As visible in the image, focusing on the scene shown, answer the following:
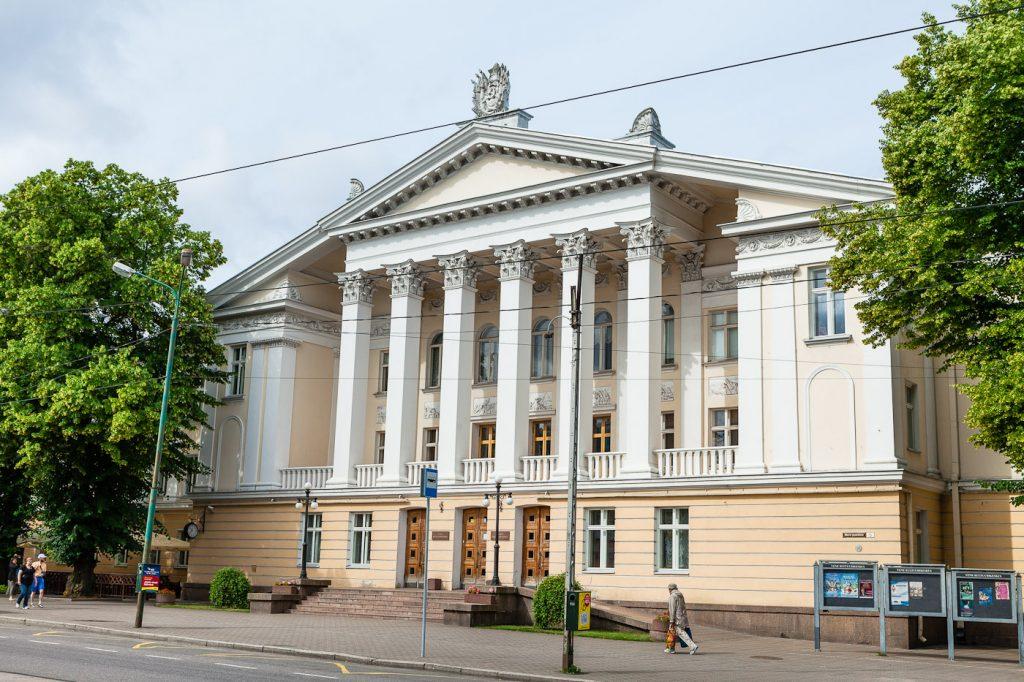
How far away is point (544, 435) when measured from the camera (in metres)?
36.8

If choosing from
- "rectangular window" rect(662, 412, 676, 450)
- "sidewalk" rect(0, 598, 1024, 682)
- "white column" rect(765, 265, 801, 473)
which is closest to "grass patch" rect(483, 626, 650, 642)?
"sidewalk" rect(0, 598, 1024, 682)

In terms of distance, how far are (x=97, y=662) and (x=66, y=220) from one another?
22.3 m

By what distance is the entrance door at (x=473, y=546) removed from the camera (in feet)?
112

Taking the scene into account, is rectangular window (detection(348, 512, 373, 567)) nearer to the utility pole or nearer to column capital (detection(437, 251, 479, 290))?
column capital (detection(437, 251, 479, 290))

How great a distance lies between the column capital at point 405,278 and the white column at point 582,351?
6175mm

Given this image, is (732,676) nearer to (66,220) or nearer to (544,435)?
(544,435)

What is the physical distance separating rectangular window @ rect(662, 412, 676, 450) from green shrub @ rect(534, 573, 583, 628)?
309 inches

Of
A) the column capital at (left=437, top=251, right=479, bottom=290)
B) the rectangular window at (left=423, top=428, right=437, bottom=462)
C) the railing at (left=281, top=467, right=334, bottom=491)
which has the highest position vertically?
the column capital at (left=437, top=251, right=479, bottom=290)

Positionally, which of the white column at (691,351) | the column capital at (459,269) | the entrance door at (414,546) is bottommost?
the entrance door at (414,546)

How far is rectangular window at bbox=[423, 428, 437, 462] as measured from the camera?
39.9 meters

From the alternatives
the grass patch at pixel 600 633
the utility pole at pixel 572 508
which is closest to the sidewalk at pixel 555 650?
the utility pole at pixel 572 508

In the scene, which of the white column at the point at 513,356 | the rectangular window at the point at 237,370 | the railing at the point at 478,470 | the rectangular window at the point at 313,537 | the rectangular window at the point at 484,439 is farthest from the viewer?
the rectangular window at the point at 237,370

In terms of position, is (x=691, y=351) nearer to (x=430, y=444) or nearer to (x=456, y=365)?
(x=456, y=365)

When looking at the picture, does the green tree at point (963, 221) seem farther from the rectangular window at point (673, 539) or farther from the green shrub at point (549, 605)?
the green shrub at point (549, 605)
